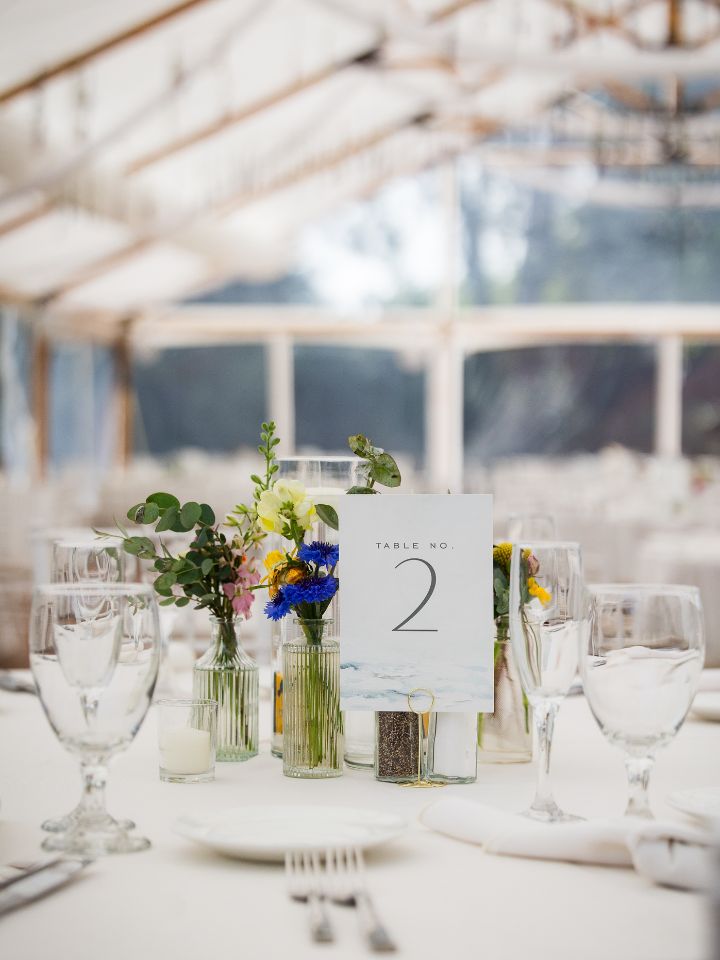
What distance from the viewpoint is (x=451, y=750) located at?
1403 millimetres

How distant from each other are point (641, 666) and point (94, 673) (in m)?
0.46

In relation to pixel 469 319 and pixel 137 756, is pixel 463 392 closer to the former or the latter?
pixel 469 319

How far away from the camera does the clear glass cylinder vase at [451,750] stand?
1398mm

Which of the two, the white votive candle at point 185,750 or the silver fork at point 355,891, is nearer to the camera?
the silver fork at point 355,891

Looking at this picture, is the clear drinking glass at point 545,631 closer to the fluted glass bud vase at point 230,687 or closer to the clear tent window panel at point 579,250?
the fluted glass bud vase at point 230,687

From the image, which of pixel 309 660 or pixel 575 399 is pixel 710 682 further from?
Result: pixel 575 399

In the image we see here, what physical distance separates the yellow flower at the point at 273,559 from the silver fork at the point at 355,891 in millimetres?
422

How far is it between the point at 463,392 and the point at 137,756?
13.2 meters

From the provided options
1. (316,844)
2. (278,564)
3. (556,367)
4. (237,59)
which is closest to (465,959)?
(316,844)

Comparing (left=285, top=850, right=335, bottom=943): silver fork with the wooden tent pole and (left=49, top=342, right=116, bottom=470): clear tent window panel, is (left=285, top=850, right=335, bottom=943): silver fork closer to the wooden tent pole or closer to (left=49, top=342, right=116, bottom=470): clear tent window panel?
(left=49, top=342, right=116, bottom=470): clear tent window panel

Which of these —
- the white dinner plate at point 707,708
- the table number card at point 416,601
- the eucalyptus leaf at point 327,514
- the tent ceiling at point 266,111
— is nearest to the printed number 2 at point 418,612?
the table number card at point 416,601

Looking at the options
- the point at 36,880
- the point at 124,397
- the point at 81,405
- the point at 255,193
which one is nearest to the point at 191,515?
the point at 36,880

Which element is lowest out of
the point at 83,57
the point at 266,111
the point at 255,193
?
the point at 83,57

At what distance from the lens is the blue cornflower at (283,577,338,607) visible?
1.41 metres
